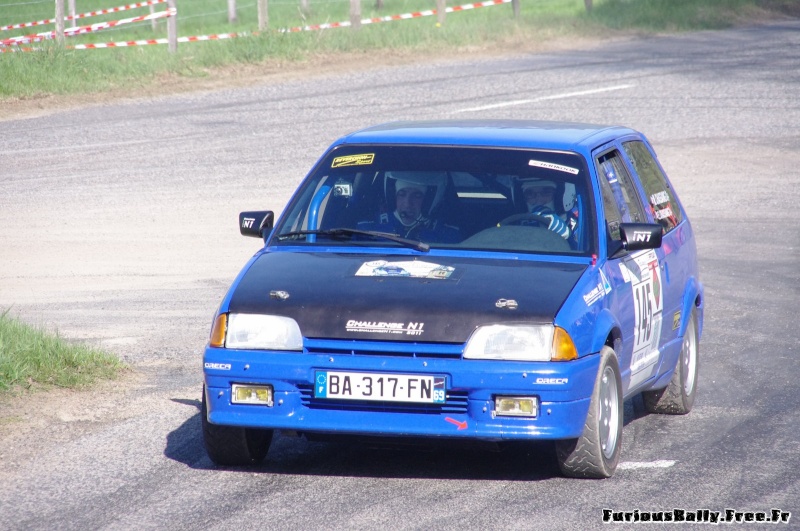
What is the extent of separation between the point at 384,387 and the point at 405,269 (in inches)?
30.4

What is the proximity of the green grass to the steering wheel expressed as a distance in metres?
2.87

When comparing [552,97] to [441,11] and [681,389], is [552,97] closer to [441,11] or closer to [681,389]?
[441,11]

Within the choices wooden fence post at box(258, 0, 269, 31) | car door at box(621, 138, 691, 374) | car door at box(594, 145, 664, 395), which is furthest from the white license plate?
wooden fence post at box(258, 0, 269, 31)

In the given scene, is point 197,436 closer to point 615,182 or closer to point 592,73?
point 615,182

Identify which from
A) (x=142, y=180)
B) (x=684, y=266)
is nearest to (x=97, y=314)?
(x=684, y=266)

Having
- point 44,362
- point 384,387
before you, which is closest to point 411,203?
point 384,387

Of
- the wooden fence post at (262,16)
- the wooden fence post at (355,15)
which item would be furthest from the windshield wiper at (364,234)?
the wooden fence post at (355,15)

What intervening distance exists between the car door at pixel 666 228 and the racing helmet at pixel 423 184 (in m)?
1.30

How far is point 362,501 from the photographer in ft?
19.0

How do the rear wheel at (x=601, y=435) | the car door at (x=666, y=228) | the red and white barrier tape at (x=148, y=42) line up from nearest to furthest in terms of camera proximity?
the rear wheel at (x=601, y=435) < the car door at (x=666, y=228) < the red and white barrier tape at (x=148, y=42)

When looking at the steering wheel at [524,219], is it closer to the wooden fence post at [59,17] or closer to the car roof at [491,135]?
the car roof at [491,135]

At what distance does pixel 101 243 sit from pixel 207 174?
12.8ft

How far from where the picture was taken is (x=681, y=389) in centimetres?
774

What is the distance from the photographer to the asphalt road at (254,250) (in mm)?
5879
